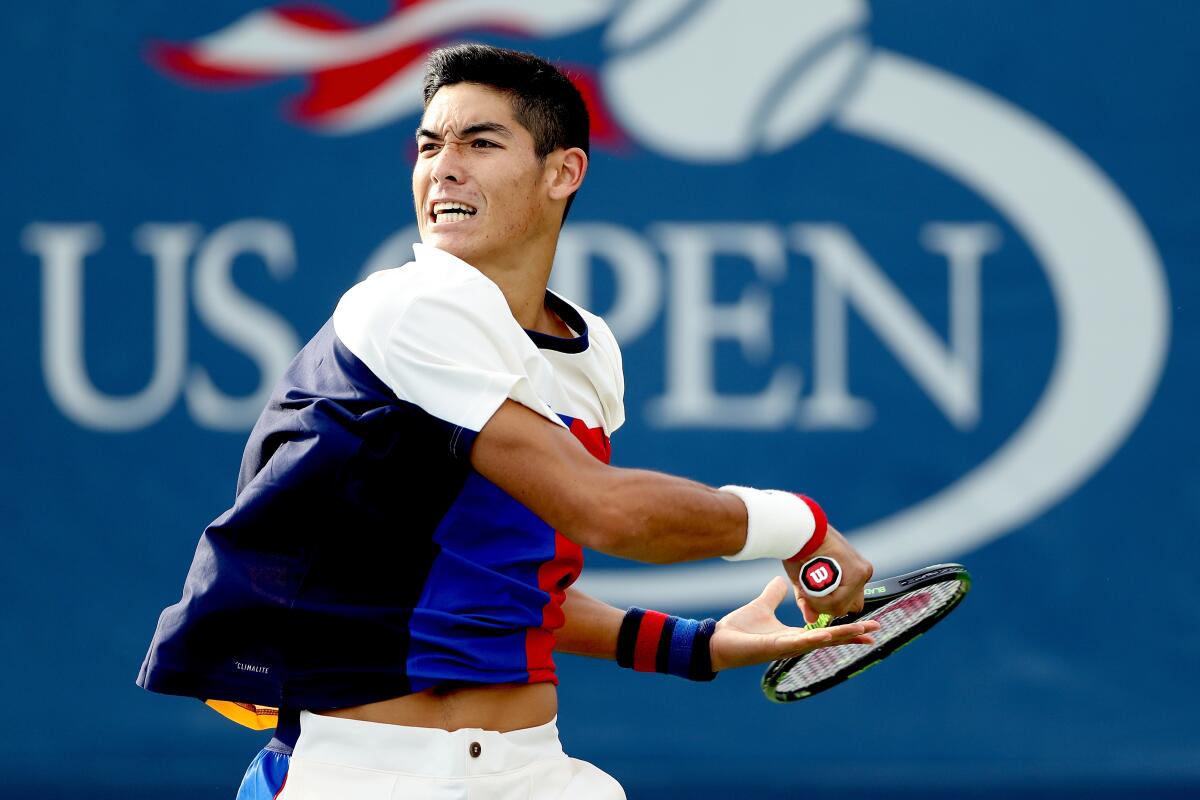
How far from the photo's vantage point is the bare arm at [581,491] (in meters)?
2.47

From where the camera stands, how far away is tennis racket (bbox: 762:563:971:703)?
2918 millimetres

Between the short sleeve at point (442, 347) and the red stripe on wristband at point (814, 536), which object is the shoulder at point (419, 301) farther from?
the red stripe on wristband at point (814, 536)

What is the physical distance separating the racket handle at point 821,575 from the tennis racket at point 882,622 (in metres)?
0.11

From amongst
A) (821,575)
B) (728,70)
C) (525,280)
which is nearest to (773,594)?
(821,575)

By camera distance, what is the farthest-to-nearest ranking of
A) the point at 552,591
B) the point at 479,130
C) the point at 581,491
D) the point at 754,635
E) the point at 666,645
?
the point at 666,645 → the point at 754,635 → the point at 479,130 → the point at 552,591 → the point at 581,491

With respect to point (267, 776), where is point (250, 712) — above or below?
above

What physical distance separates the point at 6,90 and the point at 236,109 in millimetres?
716

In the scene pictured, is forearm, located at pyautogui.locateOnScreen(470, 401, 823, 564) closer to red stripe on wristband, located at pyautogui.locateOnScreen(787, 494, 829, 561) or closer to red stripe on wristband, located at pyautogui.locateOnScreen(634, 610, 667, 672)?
red stripe on wristband, located at pyautogui.locateOnScreen(787, 494, 829, 561)

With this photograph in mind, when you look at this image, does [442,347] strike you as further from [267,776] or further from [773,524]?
[267,776]

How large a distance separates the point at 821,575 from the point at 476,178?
85cm

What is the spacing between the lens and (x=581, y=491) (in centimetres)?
247

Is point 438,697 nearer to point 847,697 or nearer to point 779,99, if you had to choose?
point 847,697

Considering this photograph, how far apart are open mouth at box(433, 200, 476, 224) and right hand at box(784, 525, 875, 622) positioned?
77cm

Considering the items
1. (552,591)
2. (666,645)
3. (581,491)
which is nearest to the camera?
(581,491)
